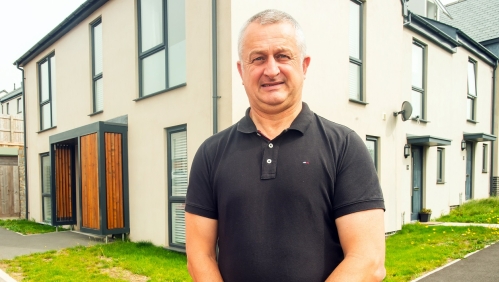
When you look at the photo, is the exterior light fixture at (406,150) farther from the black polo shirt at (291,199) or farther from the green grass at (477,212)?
the black polo shirt at (291,199)

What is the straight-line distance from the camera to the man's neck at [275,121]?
163 cm

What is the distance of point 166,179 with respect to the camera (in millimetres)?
6785

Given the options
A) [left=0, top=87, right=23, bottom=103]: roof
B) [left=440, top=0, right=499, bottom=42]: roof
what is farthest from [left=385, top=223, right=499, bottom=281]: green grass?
[left=0, top=87, right=23, bottom=103]: roof

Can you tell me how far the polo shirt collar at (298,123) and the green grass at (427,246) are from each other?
3916 millimetres

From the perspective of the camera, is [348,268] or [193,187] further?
[193,187]

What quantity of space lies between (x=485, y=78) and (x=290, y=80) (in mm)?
15478

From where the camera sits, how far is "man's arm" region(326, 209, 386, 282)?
4.56 ft

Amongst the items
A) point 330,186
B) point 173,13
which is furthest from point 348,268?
point 173,13

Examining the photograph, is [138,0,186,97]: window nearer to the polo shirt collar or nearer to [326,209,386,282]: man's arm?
the polo shirt collar

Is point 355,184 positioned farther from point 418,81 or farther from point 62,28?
point 62,28

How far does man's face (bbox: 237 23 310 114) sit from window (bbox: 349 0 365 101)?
21.9 feet

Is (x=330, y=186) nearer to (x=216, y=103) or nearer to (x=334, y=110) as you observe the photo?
(x=216, y=103)

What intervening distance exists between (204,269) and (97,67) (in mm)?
8469

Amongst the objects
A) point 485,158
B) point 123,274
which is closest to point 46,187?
point 123,274
